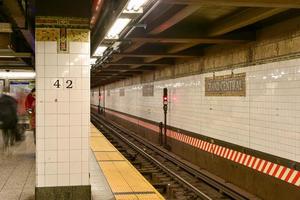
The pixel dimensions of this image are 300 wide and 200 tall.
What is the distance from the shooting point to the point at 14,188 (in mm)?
7066

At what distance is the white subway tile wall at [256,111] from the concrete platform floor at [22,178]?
12.3ft

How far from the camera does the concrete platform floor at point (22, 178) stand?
6.66 meters

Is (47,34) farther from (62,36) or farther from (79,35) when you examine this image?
(79,35)

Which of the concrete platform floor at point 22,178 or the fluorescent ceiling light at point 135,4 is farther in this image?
the concrete platform floor at point 22,178

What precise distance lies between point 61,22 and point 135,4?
4.46ft

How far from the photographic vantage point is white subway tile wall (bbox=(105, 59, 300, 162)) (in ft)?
26.6

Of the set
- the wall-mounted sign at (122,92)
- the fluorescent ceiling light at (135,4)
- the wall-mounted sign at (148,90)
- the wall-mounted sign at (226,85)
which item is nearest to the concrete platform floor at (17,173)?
the fluorescent ceiling light at (135,4)

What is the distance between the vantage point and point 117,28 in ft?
23.6

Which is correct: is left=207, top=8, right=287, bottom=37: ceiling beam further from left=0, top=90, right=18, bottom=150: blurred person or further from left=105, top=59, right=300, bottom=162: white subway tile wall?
left=0, top=90, right=18, bottom=150: blurred person

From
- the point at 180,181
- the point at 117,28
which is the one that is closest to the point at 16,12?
the point at 117,28

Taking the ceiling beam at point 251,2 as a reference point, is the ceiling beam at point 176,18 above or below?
above

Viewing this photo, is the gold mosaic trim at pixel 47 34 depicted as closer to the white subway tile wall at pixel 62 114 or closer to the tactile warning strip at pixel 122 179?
the white subway tile wall at pixel 62 114

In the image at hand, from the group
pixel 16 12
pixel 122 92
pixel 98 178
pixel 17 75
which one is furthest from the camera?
pixel 122 92

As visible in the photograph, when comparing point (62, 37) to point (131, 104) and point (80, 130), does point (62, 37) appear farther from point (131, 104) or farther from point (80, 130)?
point (131, 104)
